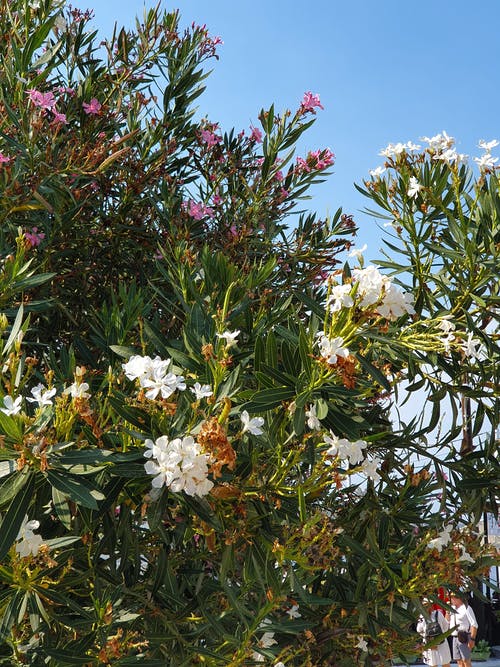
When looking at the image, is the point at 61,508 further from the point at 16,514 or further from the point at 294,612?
the point at 294,612

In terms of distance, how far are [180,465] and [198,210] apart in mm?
1838

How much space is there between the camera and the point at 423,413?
2.85 metres

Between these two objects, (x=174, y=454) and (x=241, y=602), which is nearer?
(x=174, y=454)

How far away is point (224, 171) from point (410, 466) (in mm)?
1630

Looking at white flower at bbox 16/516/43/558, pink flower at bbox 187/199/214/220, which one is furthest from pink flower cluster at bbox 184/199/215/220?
white flower at bbox 16/516/43/558

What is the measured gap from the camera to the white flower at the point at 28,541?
1.75m

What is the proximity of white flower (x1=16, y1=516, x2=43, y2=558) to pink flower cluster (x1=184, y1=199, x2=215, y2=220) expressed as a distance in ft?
5.59

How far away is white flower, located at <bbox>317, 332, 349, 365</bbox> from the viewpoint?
1682mm

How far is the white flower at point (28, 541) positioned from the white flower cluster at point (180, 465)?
34 cm

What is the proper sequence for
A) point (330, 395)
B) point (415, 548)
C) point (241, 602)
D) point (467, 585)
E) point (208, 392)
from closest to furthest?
point (208, 392) < point (330, 395) < point (241, 602) < point (415, 548) < point (467, 585)

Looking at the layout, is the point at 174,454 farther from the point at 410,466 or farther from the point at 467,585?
the point at 467,585

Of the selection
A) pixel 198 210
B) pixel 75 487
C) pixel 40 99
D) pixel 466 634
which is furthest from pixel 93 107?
pixel 466 634

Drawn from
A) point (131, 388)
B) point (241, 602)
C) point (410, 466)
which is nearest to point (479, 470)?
point (410, 466)

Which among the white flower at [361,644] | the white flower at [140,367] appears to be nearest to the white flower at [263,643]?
the white flower at [361,644]
